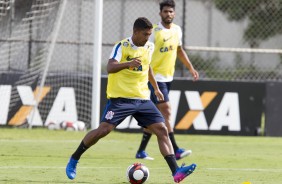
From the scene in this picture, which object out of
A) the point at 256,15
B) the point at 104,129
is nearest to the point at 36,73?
the point at 256,15

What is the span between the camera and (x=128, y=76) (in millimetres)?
10930

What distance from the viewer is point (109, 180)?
10.8 meters

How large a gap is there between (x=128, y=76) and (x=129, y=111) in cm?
45

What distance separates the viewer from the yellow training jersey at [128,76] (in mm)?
10875

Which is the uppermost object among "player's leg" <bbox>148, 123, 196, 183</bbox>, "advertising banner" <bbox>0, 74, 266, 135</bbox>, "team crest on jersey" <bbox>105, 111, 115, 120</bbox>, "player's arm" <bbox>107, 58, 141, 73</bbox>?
"player's arm" <bbox>107, 58, 141, 73</bbox>

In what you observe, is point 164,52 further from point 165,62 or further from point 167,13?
point 167,13

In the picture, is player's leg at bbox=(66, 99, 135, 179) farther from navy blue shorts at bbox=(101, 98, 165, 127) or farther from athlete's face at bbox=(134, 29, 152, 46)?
athlete's face at bbox=(134, 29, 152, 46)

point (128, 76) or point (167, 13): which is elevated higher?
point (167, 13)

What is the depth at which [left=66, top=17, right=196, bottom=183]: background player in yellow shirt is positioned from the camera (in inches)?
421

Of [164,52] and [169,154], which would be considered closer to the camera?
[169,154]

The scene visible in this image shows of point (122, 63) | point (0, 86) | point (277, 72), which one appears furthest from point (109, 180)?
point (277, 72)

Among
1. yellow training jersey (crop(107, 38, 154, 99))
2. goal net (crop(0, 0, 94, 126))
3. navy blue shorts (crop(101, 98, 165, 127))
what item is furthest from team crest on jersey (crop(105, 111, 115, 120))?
goal net (crop(0, 0, 94, 126))

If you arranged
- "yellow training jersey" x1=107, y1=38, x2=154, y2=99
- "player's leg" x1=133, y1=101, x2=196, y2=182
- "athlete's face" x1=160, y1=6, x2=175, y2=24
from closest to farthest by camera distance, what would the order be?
1. "player's leg" x1=133, y1=101, x2=196, y2=182
2. "yellow training jersey" x1=107, y1=38, x2=154, y2=99
3. "athlete's face" x1=160, y1=6, x2=175, y2=24

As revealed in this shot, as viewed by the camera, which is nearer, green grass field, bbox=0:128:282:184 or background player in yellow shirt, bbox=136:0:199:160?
green grass field, bbox=0:128:282:184
